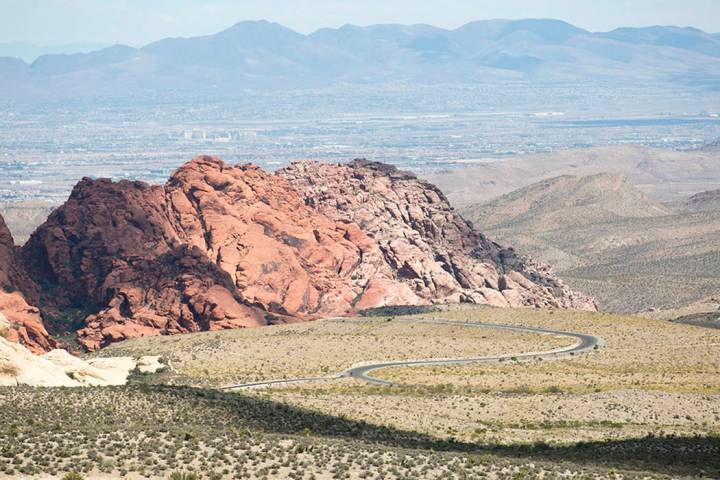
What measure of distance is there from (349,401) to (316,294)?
4466cm

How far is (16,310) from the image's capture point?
9094 centimetres

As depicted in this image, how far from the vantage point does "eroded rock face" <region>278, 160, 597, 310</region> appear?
119m

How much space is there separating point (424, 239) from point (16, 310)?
46330 millimetres

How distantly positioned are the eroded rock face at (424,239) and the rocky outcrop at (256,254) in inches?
6.4

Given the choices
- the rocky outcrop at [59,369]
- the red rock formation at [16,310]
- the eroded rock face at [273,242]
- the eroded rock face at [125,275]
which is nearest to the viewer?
the rocky outcrop at [59,369]

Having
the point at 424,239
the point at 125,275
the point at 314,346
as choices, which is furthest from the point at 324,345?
the point at 424,239

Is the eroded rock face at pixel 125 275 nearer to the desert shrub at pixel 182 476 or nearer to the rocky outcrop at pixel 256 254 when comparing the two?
the rocky outcrop at pixel 256 254

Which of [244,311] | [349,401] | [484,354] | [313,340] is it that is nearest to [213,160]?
[244,311]

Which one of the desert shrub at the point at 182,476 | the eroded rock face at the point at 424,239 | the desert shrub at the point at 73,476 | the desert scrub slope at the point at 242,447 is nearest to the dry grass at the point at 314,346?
the eroded rock face at the point at 424,239


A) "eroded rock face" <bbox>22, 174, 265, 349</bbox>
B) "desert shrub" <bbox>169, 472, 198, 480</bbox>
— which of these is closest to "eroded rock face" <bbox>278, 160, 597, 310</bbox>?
"eroded rock face" <bbox>22, 174, 265, 349</bbox>

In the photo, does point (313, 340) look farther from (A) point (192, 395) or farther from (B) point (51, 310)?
(A) point (192, 395)

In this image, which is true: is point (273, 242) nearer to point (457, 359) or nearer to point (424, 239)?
point (424, 239)

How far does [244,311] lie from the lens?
100750mm

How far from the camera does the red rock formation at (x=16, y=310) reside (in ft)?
276
